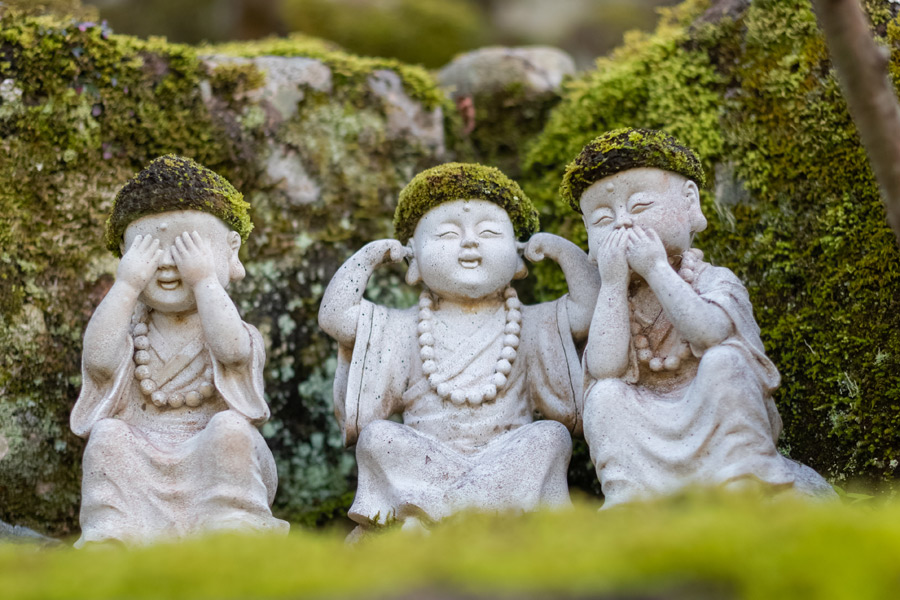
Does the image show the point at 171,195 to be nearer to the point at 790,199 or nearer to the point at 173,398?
the point at 173,398

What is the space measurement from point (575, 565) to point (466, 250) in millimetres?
2954

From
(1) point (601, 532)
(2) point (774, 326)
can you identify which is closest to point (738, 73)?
(2) point (774, 326)

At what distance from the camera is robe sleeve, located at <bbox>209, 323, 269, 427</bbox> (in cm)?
521

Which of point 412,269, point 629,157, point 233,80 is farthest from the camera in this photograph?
point 233,80

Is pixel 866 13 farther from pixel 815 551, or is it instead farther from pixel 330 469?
pixel 815 551

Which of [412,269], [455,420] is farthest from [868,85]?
[412,269]

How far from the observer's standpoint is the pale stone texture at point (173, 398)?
4.86 meters

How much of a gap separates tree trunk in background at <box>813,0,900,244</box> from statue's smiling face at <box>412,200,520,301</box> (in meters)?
2.27

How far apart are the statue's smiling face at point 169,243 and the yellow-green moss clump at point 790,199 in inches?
101

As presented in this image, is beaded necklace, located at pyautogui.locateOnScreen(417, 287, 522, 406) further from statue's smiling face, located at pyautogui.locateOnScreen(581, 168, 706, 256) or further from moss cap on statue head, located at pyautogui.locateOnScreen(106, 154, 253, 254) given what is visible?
moss cap on statue head, located at pyautogui.locateOnScreen(106, 154, 253, 254)

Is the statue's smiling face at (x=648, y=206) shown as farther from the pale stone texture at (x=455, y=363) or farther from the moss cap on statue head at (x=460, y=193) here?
the moss cap on statue head at (x=460, y=193)

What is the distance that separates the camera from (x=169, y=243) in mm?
5297

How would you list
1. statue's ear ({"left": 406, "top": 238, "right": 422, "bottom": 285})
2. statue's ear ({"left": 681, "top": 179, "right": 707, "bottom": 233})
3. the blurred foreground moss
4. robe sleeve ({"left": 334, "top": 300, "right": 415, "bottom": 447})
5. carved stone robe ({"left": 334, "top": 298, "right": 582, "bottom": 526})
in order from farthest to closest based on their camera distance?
statue's ear ({"left": 406, "top": 238, "right": 422, "bottom": 285}) → robe sleeve ({"left": 334, "top": 300, "right": 415, "bottom": 447}) → statue's ear ({"left": 681, "top": 179, "right": 707, "bottom": 233}) → carved stone robe ({"left": 334, "top": 298, "right": 582, "bottom": 526}) → the blurred foreground moss

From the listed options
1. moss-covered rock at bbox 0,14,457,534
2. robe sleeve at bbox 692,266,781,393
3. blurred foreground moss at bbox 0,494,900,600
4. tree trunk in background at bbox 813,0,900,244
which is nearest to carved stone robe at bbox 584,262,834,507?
robe sleeve at bbox 692,266,781,393
